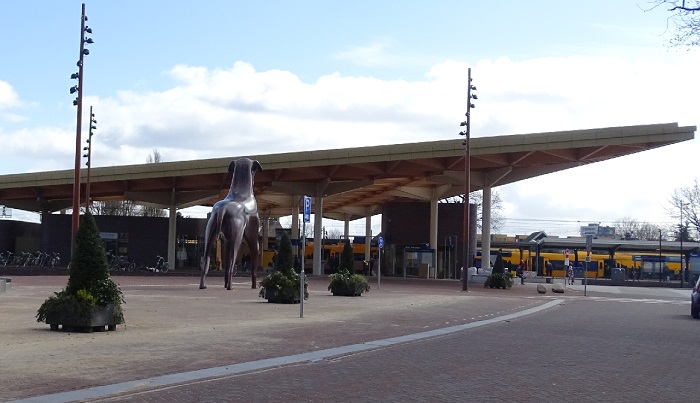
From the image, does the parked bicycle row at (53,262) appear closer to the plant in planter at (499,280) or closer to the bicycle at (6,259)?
the bicycle at (6,259)

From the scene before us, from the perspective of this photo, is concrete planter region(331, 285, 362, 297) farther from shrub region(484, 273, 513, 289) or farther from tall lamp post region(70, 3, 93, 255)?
shrub region(484, 273, 513, 289)

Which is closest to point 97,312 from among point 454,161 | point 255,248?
point 255,248

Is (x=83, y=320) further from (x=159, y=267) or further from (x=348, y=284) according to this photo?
(x=159, y=267)

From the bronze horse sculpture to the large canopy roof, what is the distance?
15661mm

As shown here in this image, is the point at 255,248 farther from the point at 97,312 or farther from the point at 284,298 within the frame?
the point at 97,312

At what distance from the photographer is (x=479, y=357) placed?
1466 centimetres

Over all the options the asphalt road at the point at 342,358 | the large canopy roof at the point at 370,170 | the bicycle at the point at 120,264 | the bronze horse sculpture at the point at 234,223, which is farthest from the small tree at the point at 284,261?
the bicycle at the point at 120,264

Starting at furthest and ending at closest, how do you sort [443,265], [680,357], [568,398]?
1. [443,265]
2. [680,357]
3. [568,398]

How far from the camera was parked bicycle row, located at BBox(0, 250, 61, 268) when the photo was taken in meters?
63.9

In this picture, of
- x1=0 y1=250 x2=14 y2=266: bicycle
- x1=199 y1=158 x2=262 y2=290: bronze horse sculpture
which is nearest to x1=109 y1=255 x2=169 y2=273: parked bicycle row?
x1=0 y1=250 x2=14 y2=266: bicycle

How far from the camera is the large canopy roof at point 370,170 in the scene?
162 feet

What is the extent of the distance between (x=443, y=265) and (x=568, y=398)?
57137mm

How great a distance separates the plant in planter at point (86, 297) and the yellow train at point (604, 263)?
60.6 m

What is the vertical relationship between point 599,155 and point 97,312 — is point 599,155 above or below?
above
